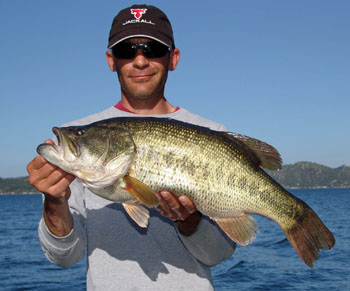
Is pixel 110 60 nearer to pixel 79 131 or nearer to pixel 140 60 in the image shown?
pixel 140 60

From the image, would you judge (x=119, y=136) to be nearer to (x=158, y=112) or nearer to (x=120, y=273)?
(x=158, y=112)

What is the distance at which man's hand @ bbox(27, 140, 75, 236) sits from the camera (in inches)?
129

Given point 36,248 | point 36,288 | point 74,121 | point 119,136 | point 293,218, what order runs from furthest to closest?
1. point 36,248
2. point 36,288
3. point 74,121
4. point 293,218
5. point 119,136

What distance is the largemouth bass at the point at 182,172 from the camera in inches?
138

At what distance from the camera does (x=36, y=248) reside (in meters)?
28.7

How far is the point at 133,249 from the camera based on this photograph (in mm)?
3799

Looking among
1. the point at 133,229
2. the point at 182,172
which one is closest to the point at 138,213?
the point at 133,229

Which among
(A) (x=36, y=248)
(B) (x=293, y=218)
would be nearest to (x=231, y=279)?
(B) (x=293, y=218)

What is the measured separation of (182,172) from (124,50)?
5.12 feet

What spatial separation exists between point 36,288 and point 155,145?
15286 millimetres

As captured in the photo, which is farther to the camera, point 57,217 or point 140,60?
point 140,60

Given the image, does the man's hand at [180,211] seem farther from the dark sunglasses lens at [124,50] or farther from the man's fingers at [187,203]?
the dark sunglasses lens at [124,50]

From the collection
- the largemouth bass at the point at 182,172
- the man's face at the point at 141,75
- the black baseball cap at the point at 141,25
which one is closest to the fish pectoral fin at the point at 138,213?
the largemouth bass at the point at 182,172

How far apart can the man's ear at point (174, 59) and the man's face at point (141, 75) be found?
0.32 m
